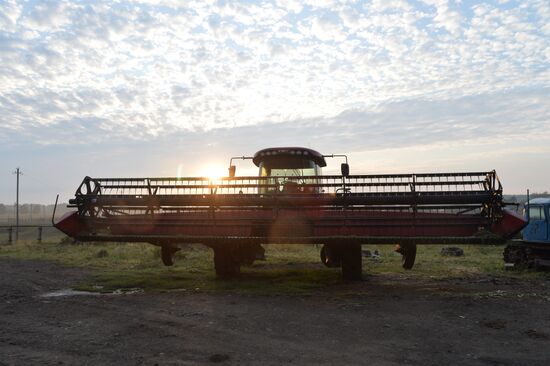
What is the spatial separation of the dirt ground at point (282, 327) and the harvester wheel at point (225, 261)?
180 cm

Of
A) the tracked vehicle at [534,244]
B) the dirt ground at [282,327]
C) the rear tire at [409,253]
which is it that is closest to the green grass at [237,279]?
the tracked vehicle at [534,244]

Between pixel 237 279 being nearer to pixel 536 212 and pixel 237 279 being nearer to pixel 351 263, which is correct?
pixel 351 263

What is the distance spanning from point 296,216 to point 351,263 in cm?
209

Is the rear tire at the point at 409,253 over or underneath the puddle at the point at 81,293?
over

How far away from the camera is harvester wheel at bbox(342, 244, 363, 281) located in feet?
35.1

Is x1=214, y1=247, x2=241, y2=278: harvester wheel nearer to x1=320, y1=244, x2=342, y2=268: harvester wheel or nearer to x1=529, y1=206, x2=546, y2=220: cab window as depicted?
x1=320, y1=244, x2=342, y2=268: harvester wheel

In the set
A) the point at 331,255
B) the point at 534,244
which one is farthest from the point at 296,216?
the point at 534,244

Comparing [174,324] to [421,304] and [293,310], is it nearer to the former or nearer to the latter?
[293,310]

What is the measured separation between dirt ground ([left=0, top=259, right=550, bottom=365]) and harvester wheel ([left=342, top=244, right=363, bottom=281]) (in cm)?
92

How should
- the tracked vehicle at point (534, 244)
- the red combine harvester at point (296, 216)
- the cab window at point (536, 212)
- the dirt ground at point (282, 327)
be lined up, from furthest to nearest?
the cab window at point (536, 212) → the tracked vehicle at point (534, 244) → the red combine harvester at point (296, 216) → the dirt ground at point (282, 327)

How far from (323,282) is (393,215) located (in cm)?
239

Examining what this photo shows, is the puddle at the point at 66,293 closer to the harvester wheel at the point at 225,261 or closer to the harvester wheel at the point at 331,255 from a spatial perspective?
the harvester wheel at the point at 225,261

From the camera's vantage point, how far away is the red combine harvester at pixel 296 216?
356 inches

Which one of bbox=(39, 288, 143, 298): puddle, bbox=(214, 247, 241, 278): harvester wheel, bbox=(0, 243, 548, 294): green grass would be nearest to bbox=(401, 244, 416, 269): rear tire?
bbox=(0, 243, 548, 294): green grass
